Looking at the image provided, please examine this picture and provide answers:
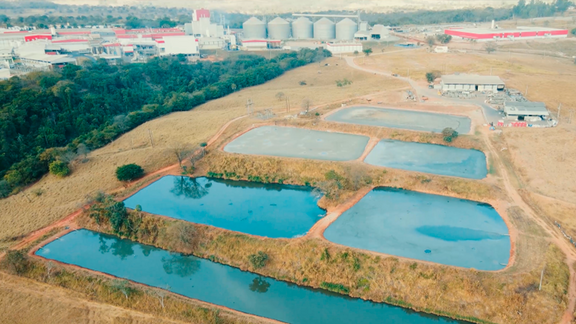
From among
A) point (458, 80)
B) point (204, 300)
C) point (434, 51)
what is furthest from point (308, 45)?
point (204, 300)

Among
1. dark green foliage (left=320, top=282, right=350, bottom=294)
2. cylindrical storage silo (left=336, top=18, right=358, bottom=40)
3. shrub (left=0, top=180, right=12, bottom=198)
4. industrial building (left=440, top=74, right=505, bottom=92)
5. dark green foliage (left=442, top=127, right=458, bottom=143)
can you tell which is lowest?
dark green foliage (left=320, top=282, right=350, bottom=294)

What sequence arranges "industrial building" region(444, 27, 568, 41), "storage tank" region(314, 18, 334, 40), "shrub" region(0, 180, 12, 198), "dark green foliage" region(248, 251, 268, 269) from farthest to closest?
"storage tank" region(314, 18, 334, 40) → "industrial building" region(444, 27, 568, 41) → "shrub" region(0, 180, 12, 198) → "dark green foliage" region(248, 251, 268, 269)

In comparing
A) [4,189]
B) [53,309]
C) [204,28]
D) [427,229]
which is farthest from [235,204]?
[204,28]

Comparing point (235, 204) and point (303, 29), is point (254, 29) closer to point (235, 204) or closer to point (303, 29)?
point (303, 29)

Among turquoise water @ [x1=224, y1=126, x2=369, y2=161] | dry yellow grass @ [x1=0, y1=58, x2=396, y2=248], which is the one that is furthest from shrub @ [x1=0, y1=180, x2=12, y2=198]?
turquoise water @ [x1=224, y1=126, x2=369, y2=161]

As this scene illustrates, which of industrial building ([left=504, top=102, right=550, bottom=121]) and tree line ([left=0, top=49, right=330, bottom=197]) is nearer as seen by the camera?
tree line ([left=0, top=49, right=330, bottom=197])

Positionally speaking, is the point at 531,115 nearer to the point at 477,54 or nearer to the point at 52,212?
the point at 477,54

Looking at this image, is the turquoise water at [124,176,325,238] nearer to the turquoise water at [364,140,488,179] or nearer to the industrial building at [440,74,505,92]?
the turquoise water at [364,140,488,179]

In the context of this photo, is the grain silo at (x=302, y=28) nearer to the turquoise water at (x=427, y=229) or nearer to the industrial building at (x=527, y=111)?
the industrial building at (x=527, y=111)
